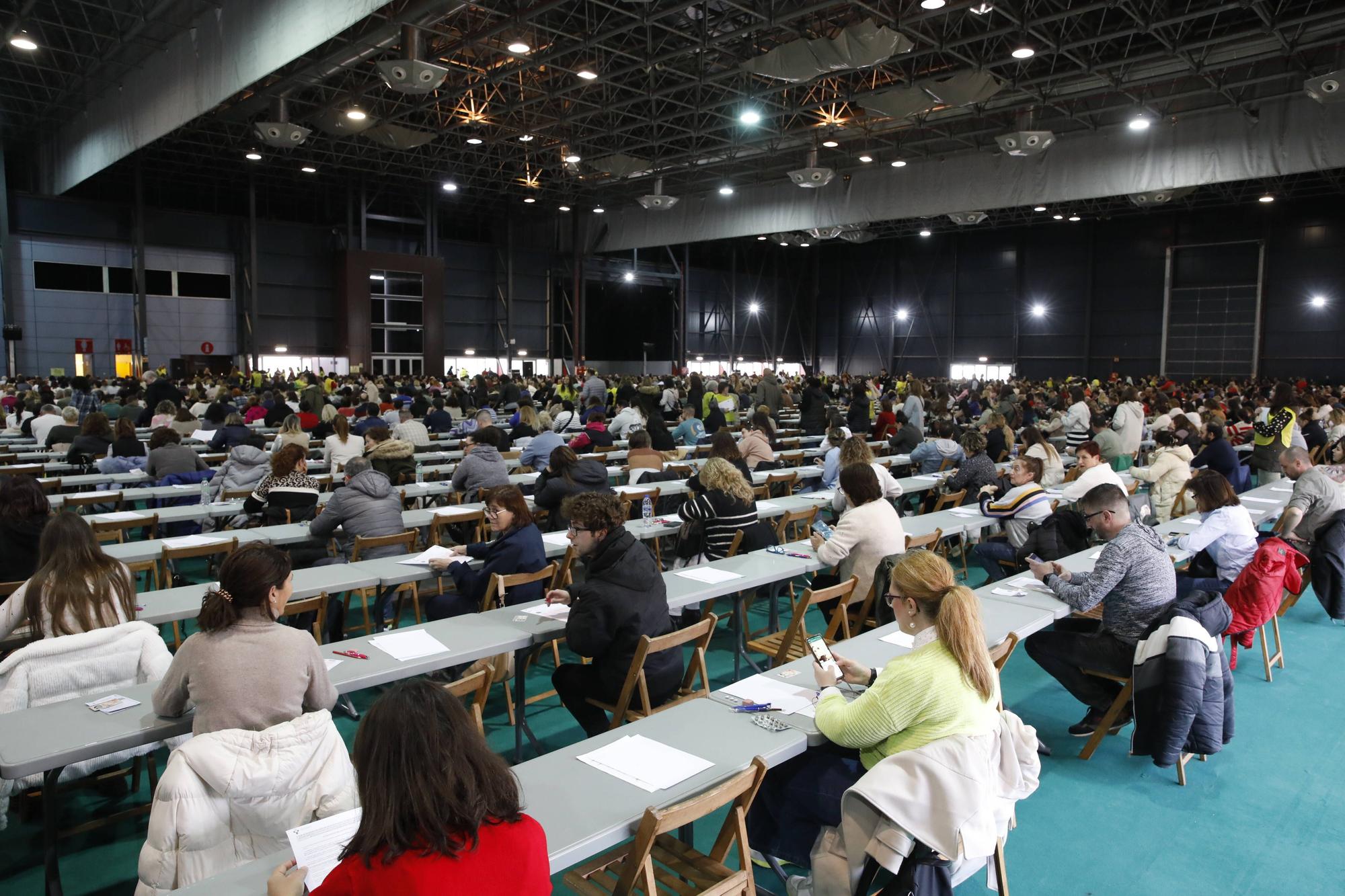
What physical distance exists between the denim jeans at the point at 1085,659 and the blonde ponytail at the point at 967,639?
201 cm

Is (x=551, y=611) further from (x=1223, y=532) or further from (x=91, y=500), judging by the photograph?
(x=91, y=500)

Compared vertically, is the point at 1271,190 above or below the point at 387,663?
Answer: above

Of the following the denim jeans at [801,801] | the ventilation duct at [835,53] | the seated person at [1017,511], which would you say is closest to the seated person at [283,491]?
the denim jeans at [801,801]

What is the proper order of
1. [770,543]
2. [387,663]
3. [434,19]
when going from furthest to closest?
[434,19]
[770,543]
[387,663]

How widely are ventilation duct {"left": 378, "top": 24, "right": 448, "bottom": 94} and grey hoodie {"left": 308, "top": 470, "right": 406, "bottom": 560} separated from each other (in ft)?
24.2

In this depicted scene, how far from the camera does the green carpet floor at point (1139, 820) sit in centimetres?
310

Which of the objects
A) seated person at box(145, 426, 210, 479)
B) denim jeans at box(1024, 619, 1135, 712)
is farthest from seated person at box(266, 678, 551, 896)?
seated person at box(145, 426, 210, 479)

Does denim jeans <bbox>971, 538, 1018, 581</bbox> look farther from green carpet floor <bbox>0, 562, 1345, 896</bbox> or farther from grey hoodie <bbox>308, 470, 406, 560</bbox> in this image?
grey hoodie <bbox>308, 470, 406, 560</bbox>

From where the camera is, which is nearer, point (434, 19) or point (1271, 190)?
point (434, 19)

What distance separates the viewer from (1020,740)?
98.5 inches

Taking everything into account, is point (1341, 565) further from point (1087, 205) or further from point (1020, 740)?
point (1087, 205)

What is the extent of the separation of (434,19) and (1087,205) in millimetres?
22021

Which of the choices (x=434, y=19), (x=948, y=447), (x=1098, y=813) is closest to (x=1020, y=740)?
(x=1098, y=813)

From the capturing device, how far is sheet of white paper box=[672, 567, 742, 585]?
4.56 meters
